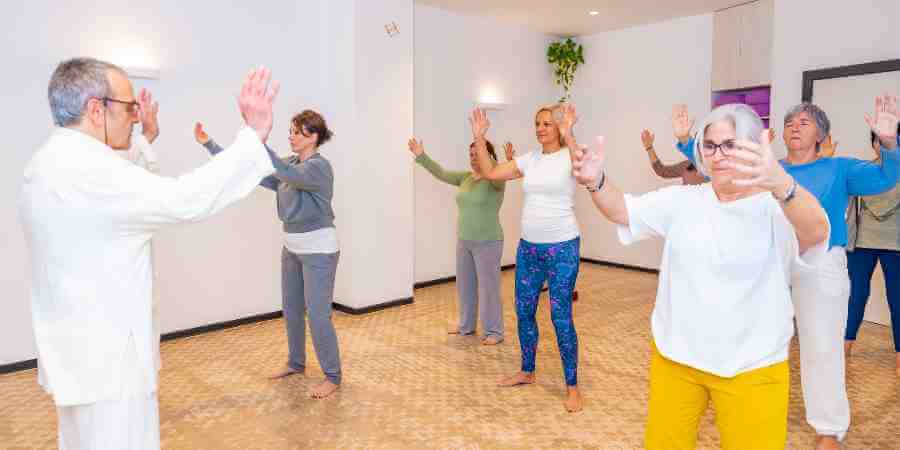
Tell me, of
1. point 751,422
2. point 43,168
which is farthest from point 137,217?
point 751,422

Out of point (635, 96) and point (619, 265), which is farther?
point (619, 265)

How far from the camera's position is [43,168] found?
155cm

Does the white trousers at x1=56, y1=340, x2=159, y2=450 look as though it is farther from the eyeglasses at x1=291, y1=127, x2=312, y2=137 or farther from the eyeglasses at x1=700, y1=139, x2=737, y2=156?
the eyeglasses at x1=291, y1=127, x2=312, y2=137

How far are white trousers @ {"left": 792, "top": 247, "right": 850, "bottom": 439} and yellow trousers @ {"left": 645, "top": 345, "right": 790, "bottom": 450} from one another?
48.6 inches

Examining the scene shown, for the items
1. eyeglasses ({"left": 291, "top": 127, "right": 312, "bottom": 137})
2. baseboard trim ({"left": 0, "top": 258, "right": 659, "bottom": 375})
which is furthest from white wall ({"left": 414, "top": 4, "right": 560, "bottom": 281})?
eyeglasses ({"left": 291, "top": 127, "right": 312, "bottom": 137})

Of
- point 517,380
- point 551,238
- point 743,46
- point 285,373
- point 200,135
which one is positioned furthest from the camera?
point 743,46

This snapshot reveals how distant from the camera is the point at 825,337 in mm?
2682

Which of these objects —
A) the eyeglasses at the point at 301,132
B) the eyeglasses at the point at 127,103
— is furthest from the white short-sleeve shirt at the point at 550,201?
the eyeglasses at the point at 127,103

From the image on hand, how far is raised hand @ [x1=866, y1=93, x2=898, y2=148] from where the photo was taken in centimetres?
226

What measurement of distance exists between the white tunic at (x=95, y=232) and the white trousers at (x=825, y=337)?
238 centimetres

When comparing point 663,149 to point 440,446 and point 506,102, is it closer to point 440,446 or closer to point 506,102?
point 506,102

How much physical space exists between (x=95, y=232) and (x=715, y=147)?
163 cm

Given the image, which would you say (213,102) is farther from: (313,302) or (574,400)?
(574,400)

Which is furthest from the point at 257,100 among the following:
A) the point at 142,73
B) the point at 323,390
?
the point at 142,73
